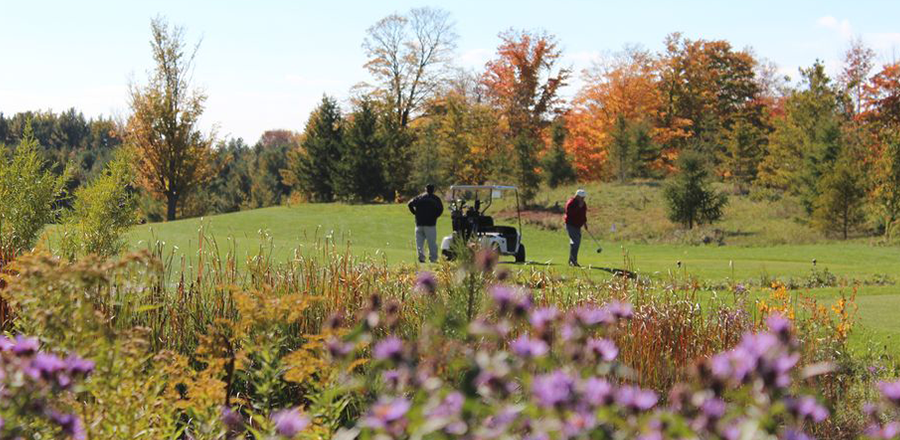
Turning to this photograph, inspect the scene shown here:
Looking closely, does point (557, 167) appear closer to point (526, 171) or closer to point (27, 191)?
point (526, 171)

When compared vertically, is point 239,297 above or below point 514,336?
above

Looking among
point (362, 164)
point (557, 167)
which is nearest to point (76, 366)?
point (557, 167)

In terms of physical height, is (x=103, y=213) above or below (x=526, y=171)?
below

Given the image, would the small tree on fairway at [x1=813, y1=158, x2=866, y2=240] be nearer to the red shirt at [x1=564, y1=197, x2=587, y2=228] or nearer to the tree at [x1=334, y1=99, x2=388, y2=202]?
the red shirt at [x1=564, y1=197, x2=587, y2=228]

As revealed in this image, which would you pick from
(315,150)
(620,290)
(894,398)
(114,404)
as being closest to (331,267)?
(620,290)

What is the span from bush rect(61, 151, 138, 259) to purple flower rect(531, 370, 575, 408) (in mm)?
10934

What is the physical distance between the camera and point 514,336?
18.8 feet

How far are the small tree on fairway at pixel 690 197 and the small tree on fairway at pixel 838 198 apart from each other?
10.7 feet

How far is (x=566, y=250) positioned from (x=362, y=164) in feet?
64.4

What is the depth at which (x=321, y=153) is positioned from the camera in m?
46.7

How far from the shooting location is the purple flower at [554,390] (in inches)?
63.6

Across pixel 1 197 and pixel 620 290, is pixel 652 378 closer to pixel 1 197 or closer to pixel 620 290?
pixel 620 290

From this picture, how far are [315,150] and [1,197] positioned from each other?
119ft

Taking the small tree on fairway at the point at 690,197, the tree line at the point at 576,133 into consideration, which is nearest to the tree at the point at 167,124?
the tree line at the point at 576,133
